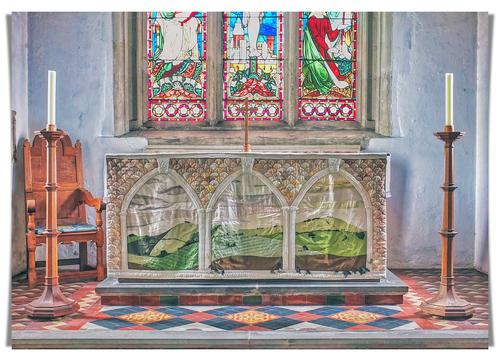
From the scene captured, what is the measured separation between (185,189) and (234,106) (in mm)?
1850

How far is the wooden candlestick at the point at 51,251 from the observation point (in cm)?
416

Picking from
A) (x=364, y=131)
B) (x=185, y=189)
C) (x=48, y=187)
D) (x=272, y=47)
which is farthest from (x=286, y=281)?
(x=272, y=47)

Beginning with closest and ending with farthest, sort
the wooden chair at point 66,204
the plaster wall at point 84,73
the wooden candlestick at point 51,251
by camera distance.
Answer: the wooden candlestick at point 51,251, the wooden chair at point 66,204, the plaster wall at point 84,73

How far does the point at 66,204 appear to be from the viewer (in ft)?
19.0

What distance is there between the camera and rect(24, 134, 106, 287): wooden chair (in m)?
5.29

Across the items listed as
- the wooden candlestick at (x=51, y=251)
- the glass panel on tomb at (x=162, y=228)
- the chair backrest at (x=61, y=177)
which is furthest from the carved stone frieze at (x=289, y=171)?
the chair backrest at (x=61, y=177)

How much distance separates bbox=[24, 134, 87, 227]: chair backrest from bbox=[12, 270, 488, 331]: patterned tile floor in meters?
1.00

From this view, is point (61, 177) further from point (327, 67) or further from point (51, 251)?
point (327, 67)

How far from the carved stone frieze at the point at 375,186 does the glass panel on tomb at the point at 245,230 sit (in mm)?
552

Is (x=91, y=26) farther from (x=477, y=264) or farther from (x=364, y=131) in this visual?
(x=477, y=264)

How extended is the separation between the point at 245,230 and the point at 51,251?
1213 millimetres

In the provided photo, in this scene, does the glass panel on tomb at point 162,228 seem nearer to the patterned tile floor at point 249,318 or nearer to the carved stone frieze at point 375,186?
the patterned tile floor at point 249,318

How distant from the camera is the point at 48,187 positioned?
4.17 meters

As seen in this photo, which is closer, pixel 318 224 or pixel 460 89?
pixel 318 224
